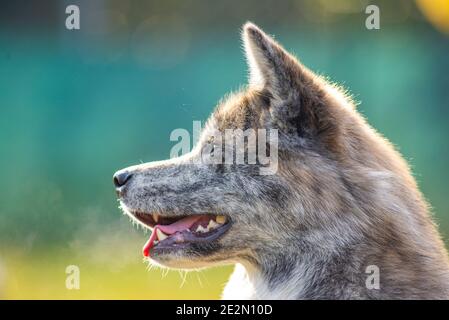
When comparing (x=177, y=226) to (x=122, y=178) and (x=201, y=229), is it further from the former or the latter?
(x=122, y=178)

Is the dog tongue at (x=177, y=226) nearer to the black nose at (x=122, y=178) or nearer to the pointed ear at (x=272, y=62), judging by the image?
the black nose at (x=122, y=178)

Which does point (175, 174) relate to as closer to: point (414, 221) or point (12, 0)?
point (414, 221)

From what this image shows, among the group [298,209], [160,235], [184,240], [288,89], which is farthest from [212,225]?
[288,89]

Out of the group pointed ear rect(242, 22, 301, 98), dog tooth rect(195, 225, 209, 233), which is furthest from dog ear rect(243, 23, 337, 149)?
dog tooth rect(195, 225, 209, 233)

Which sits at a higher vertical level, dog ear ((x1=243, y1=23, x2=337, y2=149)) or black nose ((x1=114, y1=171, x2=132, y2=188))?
dog ear ((x1=243, y1=23, x2=337, y2=149))

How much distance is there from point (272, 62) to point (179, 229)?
102cm

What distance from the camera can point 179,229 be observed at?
4.13 meters

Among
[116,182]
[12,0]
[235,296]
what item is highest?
[12,0]

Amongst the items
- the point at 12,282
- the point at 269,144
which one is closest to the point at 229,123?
the point at 269,144

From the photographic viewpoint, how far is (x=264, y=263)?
13.0 ft

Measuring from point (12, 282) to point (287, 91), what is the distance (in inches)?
171

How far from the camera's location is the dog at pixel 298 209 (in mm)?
3791

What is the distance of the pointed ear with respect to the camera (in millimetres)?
3874

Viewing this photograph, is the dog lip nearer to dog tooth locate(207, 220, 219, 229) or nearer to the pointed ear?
dog tooth locate(207, 220, 219, 229)
